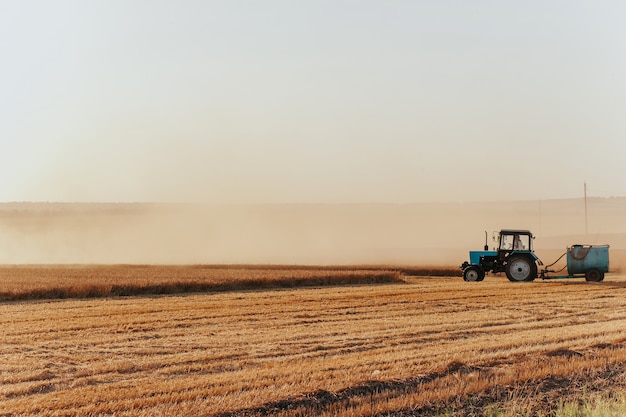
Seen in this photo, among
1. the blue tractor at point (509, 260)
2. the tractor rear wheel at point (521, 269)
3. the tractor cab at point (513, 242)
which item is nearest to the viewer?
the tractor rear wheel at point (521, 269)

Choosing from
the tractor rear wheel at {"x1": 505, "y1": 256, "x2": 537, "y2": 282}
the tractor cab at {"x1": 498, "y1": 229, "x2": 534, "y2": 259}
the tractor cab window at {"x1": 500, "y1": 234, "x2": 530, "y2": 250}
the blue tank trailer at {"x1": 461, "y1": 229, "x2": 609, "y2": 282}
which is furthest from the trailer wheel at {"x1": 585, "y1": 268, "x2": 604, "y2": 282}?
the tractor cab window at {"x1": 500, "y1": 234, "x2": 530, "y2": 250}

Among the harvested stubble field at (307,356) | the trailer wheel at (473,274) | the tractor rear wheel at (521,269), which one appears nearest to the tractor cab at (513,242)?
the tractor rear wheel at (521,269)

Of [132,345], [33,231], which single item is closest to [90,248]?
[33,231]

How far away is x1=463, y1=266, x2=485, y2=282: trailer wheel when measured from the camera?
29.9 m

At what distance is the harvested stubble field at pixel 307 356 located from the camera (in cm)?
879

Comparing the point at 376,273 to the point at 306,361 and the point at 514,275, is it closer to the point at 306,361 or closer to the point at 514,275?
the point at 514,275

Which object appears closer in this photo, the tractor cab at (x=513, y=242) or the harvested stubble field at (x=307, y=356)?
the harvested stubble field at (x=307, y=356)

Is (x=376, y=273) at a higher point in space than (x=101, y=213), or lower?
lower

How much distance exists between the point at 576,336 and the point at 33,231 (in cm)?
7618

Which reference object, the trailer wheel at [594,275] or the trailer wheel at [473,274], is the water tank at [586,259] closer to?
the trailer wheel at [594,275]

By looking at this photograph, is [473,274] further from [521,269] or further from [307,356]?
[307,356]

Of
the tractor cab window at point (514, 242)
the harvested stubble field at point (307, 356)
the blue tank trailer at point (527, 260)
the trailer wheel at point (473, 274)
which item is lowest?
the harvested stubble field at point (307, 356)

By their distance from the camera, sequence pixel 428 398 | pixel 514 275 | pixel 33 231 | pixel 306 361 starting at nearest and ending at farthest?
pixel 428 398 < pixel 306 361 < pixel 514 275 < pixel 33 231

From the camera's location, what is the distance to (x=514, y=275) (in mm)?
28781
